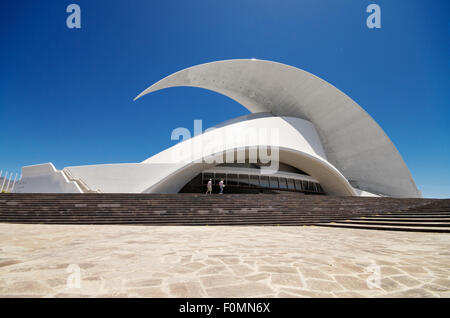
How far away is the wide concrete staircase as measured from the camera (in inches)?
306

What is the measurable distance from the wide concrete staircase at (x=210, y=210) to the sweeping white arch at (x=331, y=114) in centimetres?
1147

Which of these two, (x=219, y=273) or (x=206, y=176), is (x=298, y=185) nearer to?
(x=206, y=176)

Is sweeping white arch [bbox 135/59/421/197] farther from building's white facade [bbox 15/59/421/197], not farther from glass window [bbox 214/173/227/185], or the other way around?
glass window [bbox 214/173/227/185]

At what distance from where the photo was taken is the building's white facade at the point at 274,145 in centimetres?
1402

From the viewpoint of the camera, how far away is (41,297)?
4.72ft

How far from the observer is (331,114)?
2125 centimetres

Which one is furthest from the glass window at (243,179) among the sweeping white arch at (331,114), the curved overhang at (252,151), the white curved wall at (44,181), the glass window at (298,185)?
the white curved wall at (44,181)

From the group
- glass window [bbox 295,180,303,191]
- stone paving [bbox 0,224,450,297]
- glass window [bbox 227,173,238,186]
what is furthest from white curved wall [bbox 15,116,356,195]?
stone paving [bbox 0,224,450,297]

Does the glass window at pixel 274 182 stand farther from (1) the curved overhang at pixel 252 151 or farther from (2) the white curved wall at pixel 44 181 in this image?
(2) the white curved wall at pixel 44 181

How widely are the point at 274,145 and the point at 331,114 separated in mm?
9842

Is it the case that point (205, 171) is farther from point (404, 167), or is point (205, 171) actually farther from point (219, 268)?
point (404, 167)

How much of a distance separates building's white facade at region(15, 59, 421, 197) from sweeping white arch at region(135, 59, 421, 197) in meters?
0.09
